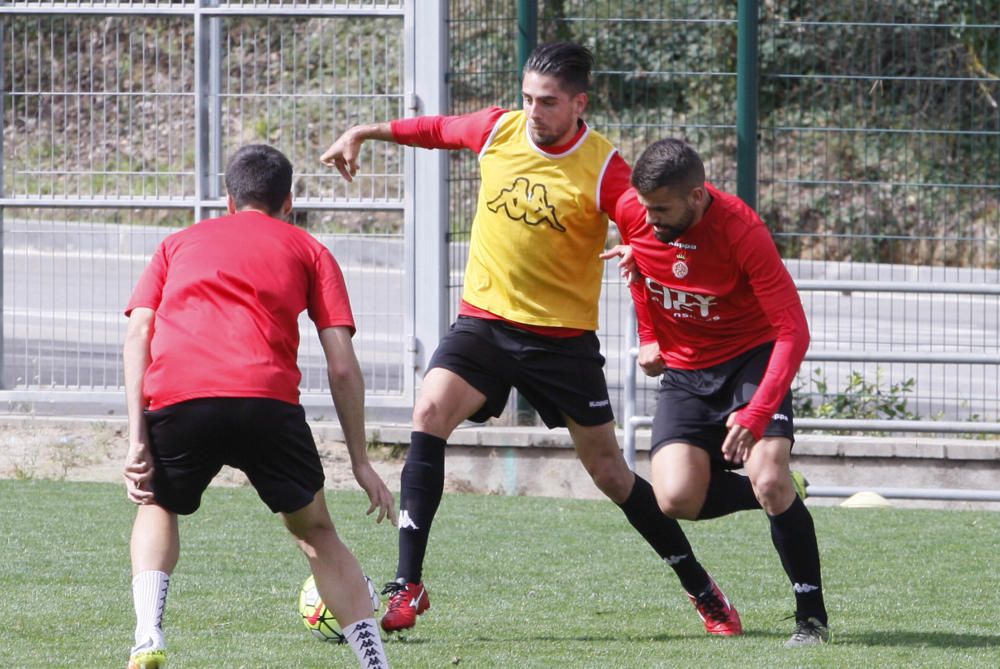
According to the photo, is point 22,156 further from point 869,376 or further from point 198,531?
point 869,376

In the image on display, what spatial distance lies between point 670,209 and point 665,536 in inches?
48.6

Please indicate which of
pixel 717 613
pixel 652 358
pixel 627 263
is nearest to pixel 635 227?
pixel 627 263

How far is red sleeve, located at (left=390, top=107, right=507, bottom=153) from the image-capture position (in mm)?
5980

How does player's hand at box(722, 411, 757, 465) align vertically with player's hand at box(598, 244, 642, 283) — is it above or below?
below

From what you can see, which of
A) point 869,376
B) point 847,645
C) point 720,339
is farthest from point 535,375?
point 869,376

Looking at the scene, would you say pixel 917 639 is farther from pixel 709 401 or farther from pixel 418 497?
pixel 418 497

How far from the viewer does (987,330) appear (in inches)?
377

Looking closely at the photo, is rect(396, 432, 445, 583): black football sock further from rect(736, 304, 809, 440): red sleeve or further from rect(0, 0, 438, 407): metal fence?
rect(0, 0, 438, 407): metal fence

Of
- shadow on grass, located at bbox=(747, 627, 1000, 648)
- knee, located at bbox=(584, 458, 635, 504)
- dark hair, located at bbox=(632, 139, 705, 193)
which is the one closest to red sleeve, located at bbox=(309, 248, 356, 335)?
dark hair, located at bbox=(632, 139, 705, 193)

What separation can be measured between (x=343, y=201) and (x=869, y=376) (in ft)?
11.6

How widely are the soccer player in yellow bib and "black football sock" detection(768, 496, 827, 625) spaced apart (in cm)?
40

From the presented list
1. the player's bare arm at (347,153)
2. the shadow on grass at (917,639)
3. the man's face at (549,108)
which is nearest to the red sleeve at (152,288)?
the player's bare arm at (347,153)

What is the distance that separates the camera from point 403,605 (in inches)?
213

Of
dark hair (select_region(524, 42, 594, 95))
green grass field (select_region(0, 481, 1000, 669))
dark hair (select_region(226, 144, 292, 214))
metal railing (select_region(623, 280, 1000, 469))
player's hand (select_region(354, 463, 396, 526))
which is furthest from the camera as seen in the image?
metal railing (select_region(623, 280, 1000, 469))
